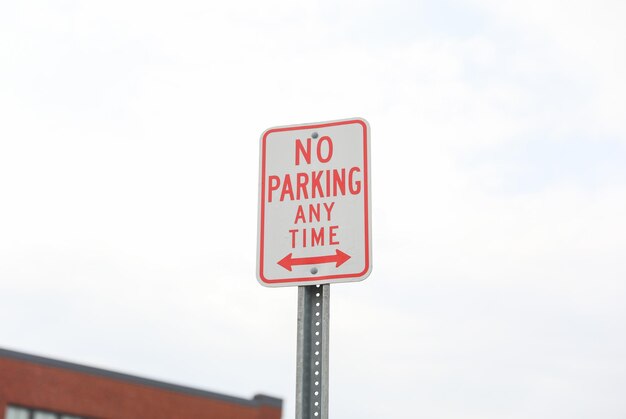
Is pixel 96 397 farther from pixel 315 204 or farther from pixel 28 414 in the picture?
pixel 315 204

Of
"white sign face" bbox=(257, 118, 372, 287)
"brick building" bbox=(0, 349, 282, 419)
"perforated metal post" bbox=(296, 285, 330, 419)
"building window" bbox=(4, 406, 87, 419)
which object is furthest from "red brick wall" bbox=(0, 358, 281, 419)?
"perforated metal post" bbox=(296, 285, 330, 419)

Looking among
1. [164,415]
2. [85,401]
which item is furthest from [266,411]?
[85,401]

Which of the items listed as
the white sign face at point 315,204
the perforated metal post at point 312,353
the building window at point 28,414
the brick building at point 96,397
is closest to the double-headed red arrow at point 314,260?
the white sign face at point 315,204

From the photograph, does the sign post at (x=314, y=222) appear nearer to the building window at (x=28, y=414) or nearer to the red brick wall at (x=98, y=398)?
the red brick wall at (x=98, y=398)

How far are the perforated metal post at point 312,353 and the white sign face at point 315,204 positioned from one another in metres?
0.09

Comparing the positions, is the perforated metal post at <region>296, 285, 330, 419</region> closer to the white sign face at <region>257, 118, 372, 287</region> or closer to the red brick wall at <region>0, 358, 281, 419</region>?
the white sign face at <region>257, 118, 372, 287</region>

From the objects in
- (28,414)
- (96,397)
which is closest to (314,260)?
(28,414)

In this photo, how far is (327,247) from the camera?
180 inches

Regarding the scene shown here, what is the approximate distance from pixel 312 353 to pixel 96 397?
95.3 feet

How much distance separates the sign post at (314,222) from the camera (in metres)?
4.49

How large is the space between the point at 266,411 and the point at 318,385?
32.5 m

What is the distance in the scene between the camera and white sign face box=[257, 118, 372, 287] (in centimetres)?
456

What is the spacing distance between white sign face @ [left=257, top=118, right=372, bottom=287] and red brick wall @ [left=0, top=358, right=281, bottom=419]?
88.9 ft

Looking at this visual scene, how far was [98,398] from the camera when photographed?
106 ft
